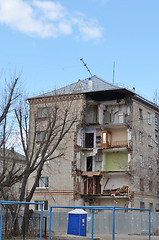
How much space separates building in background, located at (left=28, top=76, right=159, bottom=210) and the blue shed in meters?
24.2

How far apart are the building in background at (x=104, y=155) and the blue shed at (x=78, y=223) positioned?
79.3 feet

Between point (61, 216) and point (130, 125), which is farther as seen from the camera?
point (130, 125)

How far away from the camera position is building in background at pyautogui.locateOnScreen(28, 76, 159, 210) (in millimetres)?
47250

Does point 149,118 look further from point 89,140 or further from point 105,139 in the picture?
point 89,140

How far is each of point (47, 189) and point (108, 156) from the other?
27.7 feet

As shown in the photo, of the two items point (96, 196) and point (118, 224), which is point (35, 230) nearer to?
point (118, 224)

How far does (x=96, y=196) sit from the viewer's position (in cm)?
4769

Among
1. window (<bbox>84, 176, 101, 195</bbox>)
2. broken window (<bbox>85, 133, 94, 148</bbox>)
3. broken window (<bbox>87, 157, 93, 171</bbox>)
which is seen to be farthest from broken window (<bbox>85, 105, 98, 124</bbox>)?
window (<bbox>84, 176, 101, 195</bbox>)

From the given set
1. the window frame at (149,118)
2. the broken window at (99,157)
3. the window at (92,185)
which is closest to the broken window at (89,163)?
the broken window at (99,157)

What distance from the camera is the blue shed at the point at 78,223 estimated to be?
2172cm

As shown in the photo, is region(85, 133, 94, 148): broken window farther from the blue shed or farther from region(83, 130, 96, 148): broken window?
the blue shed

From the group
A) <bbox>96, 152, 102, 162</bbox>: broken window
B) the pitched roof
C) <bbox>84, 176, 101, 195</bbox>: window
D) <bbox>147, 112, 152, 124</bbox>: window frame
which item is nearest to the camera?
<bbox>84, 176, 101, 195</bbox>: window

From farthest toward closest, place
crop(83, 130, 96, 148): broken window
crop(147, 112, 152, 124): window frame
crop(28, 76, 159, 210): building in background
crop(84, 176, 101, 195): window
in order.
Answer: crop(147, 112, 152, 124): window frame → crop(83, 130, 96, 148): broken window → crop(84, 176, 101, 195): window → crop(28, 76, 159, 210): building in background

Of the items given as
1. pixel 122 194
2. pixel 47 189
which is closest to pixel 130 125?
pixel 122 194
